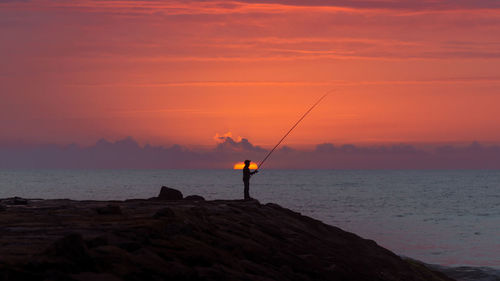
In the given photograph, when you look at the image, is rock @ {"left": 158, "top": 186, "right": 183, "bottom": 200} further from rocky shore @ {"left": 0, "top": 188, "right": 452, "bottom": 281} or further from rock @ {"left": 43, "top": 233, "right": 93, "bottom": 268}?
rock @ {"left": 43, "top": 233, "right": 93, "bottom": 268}

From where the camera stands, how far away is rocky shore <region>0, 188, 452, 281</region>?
802cm

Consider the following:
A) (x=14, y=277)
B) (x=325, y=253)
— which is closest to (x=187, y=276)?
(x=14, y=277)

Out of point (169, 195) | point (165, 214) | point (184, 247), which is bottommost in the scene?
point (184, 247)

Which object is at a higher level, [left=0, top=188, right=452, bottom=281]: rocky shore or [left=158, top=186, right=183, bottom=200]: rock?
[left=158, top=186, right=183, bottom=200]: rock

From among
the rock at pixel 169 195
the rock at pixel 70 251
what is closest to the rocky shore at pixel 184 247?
the rock at pixel 70 251

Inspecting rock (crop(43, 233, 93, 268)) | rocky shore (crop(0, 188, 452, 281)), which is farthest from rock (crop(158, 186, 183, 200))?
rock (crop(43, 233, 93, 268))

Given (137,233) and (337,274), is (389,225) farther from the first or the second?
(137,233)

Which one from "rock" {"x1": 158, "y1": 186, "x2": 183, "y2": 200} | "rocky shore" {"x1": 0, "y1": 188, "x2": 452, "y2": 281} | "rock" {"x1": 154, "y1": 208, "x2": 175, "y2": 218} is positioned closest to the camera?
"rocky shore" {"x1": 0, "y1": 188, "x2": 452, "y2": 281}

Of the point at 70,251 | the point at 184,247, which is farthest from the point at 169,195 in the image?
the point at 70,251

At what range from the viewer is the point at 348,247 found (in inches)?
610

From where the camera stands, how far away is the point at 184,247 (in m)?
10.3

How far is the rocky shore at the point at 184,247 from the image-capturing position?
8.02 meters

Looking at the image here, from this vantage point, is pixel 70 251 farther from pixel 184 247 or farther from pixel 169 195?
pixel 169 195

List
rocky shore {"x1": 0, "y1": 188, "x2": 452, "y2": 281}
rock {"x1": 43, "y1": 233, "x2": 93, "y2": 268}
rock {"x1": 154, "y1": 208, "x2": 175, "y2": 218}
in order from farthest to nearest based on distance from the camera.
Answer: rock {"x1": 154, "y1": 208, "x2": 175, "y2": 218} < rocky shore {"x1": 0, "y1": 188, "x2": 452, "y2": 281} < rock {"x1": 43, "y1": 233, "x2": 93, "y2": 268}
